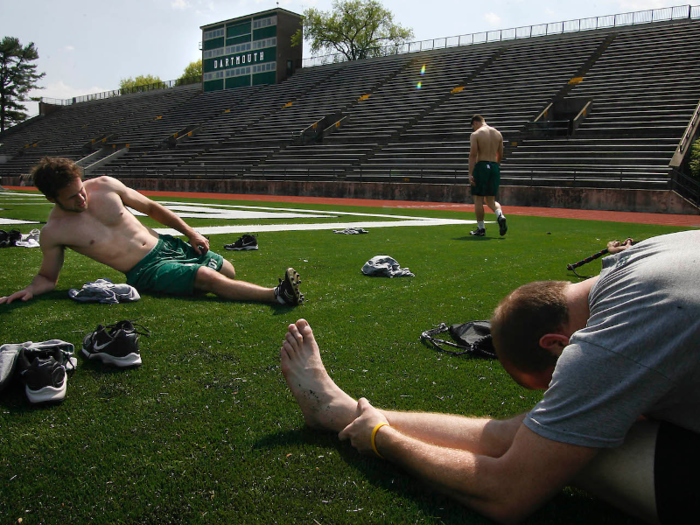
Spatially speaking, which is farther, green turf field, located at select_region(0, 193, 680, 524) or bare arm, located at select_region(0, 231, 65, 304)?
bare arm, located at select_region(0, 231, 65, 304)

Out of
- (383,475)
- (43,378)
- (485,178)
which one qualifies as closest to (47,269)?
(43,378)

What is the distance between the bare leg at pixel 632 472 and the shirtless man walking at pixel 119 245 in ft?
8.69

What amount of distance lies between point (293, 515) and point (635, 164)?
60.3 feet

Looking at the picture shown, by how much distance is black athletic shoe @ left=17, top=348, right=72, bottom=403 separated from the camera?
2.22 m

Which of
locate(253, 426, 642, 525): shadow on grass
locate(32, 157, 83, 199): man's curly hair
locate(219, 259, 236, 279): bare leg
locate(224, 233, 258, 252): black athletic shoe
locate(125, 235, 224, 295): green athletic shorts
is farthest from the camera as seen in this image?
Answer: locate(224, 233, 258, 252): black athletic shoe

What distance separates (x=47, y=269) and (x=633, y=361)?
13.1ft

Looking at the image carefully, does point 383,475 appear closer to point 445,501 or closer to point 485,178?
point 445,501

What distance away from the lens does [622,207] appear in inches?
583

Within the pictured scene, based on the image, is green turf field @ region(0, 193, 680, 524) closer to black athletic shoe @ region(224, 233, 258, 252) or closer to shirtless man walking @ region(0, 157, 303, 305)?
shirtless man walking @ region(0, 157, 303, 305)

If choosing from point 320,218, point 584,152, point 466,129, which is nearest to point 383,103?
point 466,129

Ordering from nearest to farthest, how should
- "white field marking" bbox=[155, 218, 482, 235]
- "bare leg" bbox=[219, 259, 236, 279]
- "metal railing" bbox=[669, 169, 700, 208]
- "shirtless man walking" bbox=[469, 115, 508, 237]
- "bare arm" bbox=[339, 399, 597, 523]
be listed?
"bare arm" bbox=[339, 399, 597, 523]
"bare leg" bbox=[219, 259, 236, 279]
"white field marking" bbox=[155, 218, 482, 235]
"shirtless man walking" bbox=[469, 115, 508, 237]
"metal railing" bbox=[669, 169, 700, 208]

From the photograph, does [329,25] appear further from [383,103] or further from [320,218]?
[320,218]

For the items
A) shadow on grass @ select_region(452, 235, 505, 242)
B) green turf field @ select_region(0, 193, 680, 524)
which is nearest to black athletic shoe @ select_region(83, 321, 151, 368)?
green turf field @ select_region(0, 193, 680, 524)

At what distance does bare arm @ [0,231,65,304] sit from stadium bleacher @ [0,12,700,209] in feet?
52.1
